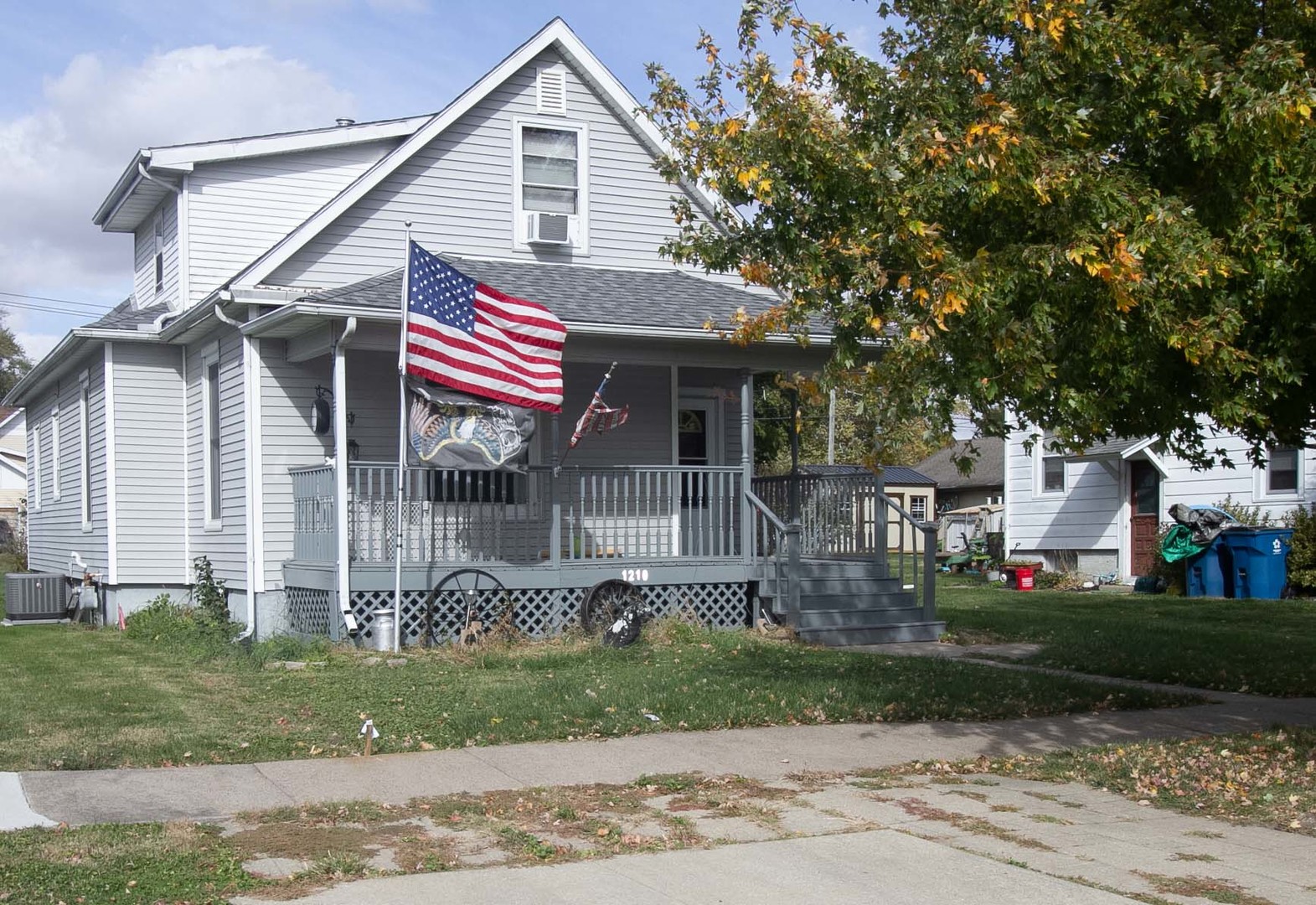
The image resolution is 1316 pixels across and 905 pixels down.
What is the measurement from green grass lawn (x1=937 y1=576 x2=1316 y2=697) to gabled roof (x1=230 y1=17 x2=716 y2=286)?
6.61m

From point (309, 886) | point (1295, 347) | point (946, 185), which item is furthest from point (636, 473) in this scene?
point (309, 886)

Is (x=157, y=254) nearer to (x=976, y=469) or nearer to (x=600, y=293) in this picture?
(x=600, y=293)

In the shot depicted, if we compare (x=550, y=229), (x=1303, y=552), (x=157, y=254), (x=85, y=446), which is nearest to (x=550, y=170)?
(x=550, y=229)

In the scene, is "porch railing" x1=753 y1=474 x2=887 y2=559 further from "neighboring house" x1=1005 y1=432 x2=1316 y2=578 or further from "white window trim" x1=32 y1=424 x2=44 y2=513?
"white window trim" x1=32 y1=424 x2=44 y2=513

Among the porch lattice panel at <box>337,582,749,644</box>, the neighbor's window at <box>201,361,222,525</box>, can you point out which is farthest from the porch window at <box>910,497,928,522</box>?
the neighbor's window at <box>201,361,222,525</box>

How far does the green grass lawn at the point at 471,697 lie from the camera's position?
9.43m

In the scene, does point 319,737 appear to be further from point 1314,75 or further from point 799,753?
point 1314,75

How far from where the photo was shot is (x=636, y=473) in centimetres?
1564

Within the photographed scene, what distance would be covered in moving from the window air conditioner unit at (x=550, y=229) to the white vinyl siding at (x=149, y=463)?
17.9 feet

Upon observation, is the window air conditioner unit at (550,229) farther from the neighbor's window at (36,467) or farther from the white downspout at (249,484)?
the neighbor's window at (36,467)

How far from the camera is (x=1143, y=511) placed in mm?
26641

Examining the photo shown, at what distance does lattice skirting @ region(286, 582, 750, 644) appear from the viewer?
47.7 ft

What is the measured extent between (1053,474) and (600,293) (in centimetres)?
1522

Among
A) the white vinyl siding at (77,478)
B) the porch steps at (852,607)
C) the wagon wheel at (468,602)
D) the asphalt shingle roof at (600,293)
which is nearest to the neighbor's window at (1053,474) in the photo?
the asphalt shingle roof at (600,293)
